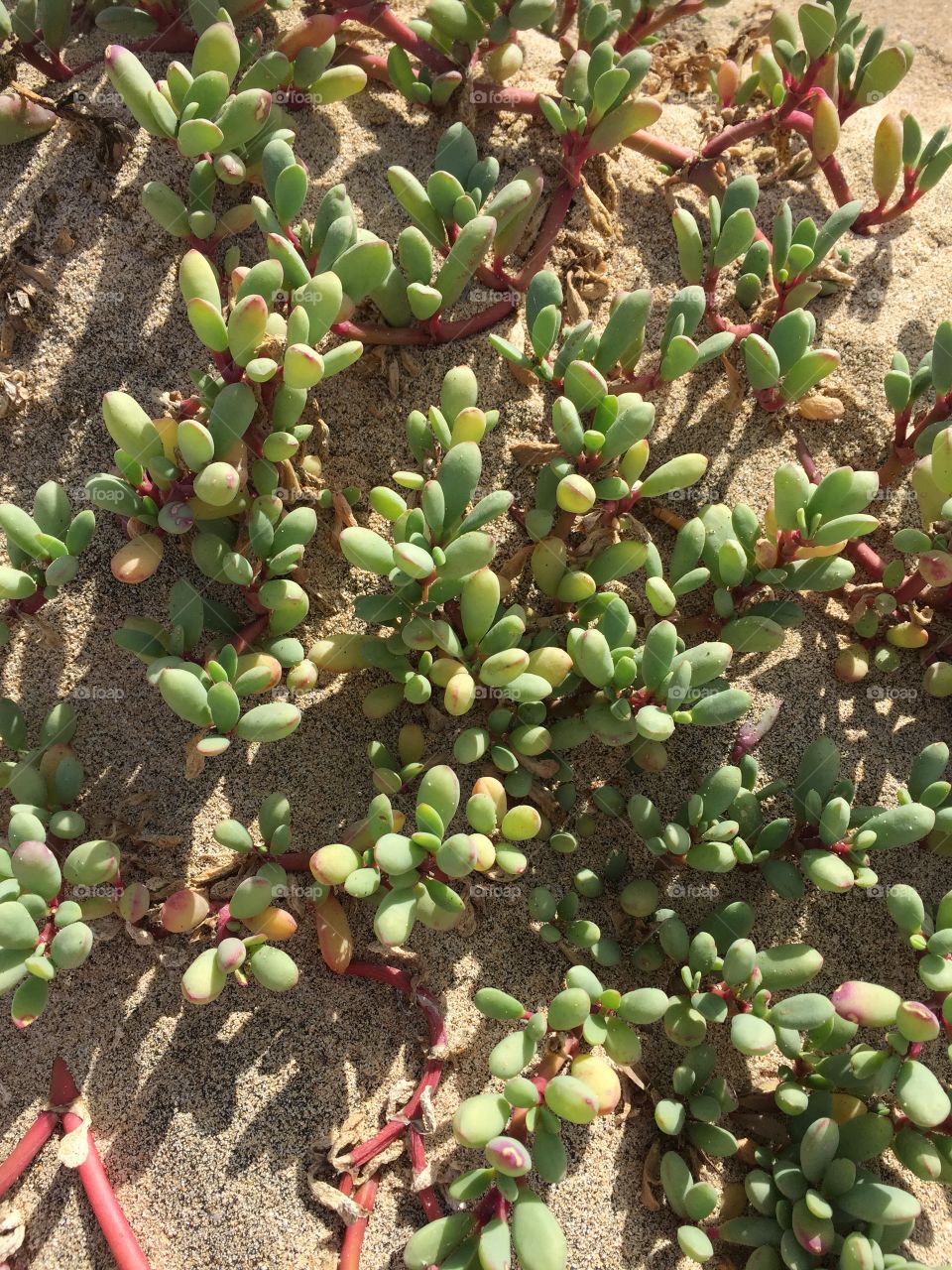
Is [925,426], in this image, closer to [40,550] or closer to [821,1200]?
[821,1200]

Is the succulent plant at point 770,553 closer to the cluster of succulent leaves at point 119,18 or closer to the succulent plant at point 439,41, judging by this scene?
the succulent plant at point 439,41

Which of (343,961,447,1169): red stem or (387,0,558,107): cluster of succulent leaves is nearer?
(343,961,447,1169): red stem

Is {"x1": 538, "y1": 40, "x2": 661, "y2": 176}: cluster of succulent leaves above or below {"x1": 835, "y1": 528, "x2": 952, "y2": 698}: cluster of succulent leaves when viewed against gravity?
above

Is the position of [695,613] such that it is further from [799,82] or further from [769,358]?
[799,82]

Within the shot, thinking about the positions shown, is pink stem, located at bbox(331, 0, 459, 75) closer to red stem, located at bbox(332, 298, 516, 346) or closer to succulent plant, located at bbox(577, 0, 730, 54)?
succulent plant, located at bbox(577, 0, 730, 54)

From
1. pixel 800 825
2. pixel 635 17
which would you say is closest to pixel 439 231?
pixel 635 17

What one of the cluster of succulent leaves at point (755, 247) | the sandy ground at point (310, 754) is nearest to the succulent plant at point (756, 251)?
the cluster of succulent leaves at point (755, 247)

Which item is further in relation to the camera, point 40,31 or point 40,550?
point 40,31

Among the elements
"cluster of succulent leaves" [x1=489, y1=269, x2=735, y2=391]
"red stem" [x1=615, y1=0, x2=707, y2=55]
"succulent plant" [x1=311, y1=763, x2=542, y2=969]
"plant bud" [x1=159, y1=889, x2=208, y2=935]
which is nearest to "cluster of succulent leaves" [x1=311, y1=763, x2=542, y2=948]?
"succulent plant" [x1=311, y1=763, x2=542, y2=969]
